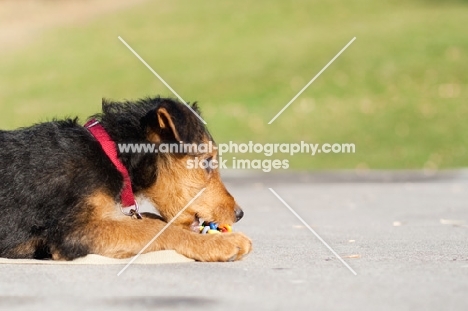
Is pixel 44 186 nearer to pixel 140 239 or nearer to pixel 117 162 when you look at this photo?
pixel 117 162

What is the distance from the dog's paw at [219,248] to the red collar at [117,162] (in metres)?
0.66

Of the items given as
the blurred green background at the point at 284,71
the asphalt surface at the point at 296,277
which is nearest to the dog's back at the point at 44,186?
the asphalt surface at the point at 296,277

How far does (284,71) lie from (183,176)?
23.6m

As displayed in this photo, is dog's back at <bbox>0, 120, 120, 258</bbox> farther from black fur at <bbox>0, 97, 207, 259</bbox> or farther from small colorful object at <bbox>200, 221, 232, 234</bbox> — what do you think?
small colorful object at <bbox>200, 221, 232, 234</bbox>

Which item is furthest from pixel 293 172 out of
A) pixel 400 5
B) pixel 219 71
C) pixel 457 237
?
pixel 400 5

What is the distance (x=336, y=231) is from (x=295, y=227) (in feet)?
2.14

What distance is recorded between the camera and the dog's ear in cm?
751

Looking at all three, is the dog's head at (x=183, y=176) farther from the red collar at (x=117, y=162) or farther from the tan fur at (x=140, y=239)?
the tan fur at (x=140, y=239)

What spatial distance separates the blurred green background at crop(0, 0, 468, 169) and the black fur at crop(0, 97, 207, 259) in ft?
45.9

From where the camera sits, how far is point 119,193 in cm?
743

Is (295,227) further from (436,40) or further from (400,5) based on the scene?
(400,5)

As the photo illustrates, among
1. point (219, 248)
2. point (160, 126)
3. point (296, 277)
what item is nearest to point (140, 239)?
point (219, 248)

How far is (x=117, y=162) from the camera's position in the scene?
7.48 m

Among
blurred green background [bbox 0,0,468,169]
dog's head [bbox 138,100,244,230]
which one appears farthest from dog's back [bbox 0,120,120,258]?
blurred green background [bbox 0,0,468,169]
